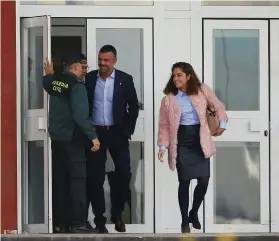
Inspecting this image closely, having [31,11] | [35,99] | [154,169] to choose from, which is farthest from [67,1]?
[154,169]

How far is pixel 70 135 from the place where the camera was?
9508mm

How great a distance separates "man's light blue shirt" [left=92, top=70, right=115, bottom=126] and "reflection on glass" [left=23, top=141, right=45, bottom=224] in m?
0.65

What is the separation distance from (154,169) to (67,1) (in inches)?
71.2

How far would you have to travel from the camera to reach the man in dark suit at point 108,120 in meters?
9.83

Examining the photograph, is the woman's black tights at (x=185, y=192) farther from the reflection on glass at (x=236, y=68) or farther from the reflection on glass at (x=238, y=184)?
the reflection on glass at (x=236, y=68)

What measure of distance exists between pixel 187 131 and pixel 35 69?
1593 millimetres

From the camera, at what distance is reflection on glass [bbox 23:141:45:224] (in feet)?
33.2

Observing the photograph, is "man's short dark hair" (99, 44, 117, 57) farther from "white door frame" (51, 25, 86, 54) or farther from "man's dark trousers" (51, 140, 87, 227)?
"man's dark trousers" (51, 140, 87, 227)

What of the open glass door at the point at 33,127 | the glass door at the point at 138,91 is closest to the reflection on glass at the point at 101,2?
the glass door at the point at 138,91

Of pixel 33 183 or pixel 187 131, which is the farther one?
pixel 33 183

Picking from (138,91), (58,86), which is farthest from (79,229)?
(138,91)

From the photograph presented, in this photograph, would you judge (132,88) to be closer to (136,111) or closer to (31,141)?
(136,111)

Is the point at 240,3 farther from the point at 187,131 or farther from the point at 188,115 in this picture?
the point at 187,131

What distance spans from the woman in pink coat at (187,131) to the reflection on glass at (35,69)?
1.22 m
